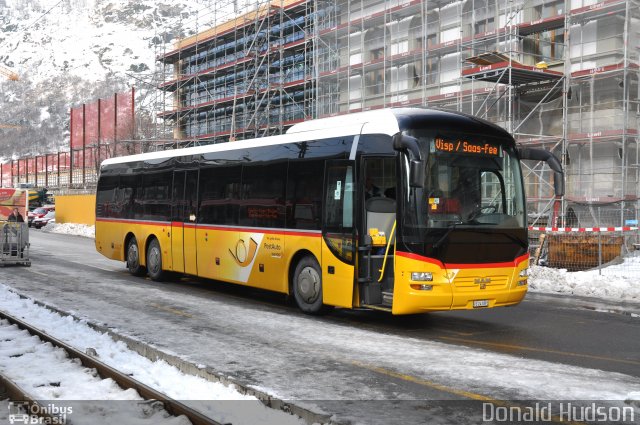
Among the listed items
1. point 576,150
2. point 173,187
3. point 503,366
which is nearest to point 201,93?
point 576,150

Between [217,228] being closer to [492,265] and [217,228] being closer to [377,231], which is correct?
[377,231]

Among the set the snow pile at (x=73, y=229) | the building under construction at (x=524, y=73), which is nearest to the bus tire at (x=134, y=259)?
the building under construction at (x=524, y=73)

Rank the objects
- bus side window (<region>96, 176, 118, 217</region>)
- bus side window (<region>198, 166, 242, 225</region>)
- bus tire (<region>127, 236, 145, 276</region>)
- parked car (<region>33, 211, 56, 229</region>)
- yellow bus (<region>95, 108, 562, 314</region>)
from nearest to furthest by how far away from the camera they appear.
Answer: yellow bus (<region>95, 108, 562, 314</region>)
bus side window (<region>198, 166, 242, 225</region>)
bus tire (<region>127, 236, 145, 276</region>)
bus side window (<region>96, 176, 118, 217</region>)
parked car (<region>33, 211, 56, 229</region>)

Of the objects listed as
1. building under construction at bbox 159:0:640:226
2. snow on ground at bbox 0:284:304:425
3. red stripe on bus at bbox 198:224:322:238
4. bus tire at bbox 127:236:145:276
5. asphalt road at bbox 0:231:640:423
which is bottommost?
asphalt road at bbox 0:231:640:423

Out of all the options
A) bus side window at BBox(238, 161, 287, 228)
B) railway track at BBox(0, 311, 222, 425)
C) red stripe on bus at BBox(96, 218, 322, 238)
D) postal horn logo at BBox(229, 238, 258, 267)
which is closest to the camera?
railway track at BBox(0, 311, 222, 425)

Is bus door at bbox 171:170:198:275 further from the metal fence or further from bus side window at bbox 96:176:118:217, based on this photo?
the metal fence

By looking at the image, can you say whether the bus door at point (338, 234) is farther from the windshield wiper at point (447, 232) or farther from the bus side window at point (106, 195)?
the bus side window at point (106, 195)

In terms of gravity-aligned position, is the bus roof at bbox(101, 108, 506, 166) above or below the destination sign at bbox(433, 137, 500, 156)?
above

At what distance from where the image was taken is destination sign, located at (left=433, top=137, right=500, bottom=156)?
393 inches

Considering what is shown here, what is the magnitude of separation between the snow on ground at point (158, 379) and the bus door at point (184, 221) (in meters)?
4.82

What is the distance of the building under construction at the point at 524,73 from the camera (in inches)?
976

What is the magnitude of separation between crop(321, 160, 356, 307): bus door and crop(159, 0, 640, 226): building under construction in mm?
15051

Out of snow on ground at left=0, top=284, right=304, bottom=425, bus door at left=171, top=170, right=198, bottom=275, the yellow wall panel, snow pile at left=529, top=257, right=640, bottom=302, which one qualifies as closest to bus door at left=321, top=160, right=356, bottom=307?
snow on ground at left=0, top=284, right=304, bottom=425

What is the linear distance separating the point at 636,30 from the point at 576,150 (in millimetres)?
4921
